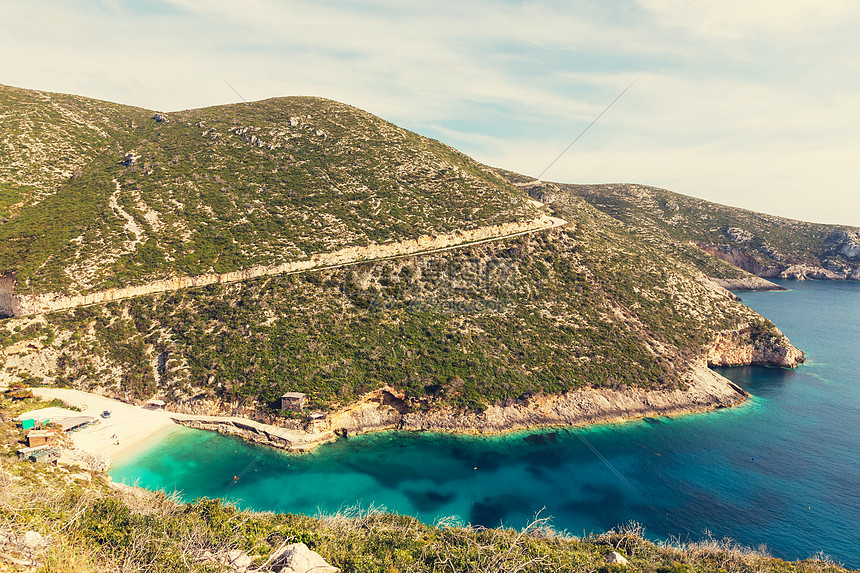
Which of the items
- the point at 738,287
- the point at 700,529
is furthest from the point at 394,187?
the point at 738,287

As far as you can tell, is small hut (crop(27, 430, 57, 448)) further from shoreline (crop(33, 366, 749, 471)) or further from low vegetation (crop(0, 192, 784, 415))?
low vegetation (crop(0, 192, 784, 415))

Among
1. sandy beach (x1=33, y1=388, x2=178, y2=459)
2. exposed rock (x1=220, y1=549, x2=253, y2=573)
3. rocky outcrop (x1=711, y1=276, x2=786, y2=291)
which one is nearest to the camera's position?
exposed rock (x1=220, y1=549, x2=253, y2=573)

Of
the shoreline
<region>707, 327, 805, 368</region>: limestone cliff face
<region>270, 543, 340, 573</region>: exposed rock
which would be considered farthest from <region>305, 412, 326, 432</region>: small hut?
<region>707, 327, 805, 368</region>: limestone cliff face

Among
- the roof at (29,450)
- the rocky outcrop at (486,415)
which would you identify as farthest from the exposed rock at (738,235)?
the roof at (29,450)

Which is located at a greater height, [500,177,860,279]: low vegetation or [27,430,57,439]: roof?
[500,177,860,279]: low vegetation

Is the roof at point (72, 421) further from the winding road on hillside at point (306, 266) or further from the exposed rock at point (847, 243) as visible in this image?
the exposed rock at point (847, 243)
